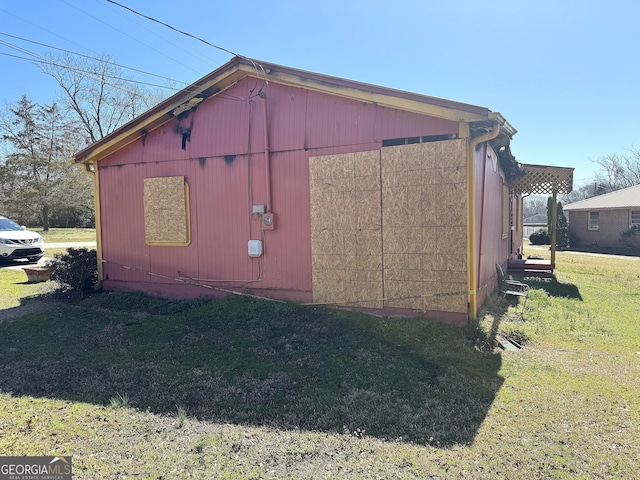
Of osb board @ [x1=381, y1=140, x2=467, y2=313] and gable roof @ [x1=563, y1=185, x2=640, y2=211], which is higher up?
gable roof @ [x1=563, y1=185, x2=640, y2=211]

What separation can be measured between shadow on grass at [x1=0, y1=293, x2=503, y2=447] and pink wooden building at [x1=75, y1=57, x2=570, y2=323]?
0.72 m

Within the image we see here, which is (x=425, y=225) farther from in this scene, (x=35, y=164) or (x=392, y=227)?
(x=35, y=164)

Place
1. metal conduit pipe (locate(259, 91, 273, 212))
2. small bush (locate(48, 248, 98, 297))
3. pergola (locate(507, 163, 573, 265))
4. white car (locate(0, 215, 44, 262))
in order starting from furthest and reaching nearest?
white car (locate(0, 215, 44, 262)), pergola (locate(507, 163, 573, 265)), small bush (locate(48, 248, 98, 297)), metal conduit pipe (locate(259, 91, 273, 212))

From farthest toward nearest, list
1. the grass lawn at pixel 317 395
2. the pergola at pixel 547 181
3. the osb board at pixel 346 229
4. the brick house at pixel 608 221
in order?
1. the brick house at pixel 608 221
2. the pergola at pixel 547 181
3. the osb board at pixel 346 229
4. the grass lawn at pixel 317 395

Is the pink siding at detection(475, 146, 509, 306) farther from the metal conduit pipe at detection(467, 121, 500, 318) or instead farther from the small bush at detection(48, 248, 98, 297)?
the small bush at detection(48, 248, 98, 297)

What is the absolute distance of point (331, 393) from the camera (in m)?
4.06

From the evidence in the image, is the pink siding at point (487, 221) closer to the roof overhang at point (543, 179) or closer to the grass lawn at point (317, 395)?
the grass lawn at point (317, 395)

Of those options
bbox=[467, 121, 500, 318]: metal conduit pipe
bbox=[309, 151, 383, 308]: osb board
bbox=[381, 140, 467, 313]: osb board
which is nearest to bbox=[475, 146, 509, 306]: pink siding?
bbox=[467, 121, 500, 318]: metal conduit pipe

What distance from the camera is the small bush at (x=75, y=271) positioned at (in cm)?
864

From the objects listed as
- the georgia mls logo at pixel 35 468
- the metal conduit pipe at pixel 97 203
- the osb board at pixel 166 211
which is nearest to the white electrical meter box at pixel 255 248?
the osb board at pixel 166 211

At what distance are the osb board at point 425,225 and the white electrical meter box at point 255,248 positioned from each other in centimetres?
228

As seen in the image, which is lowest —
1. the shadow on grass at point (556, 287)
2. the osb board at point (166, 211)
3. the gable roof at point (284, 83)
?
the shadow on grass at point (556, 287)

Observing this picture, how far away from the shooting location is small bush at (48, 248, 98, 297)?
864 cm

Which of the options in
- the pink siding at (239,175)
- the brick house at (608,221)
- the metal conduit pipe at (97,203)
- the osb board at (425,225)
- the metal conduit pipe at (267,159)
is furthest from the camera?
the brick house at (608,221)
